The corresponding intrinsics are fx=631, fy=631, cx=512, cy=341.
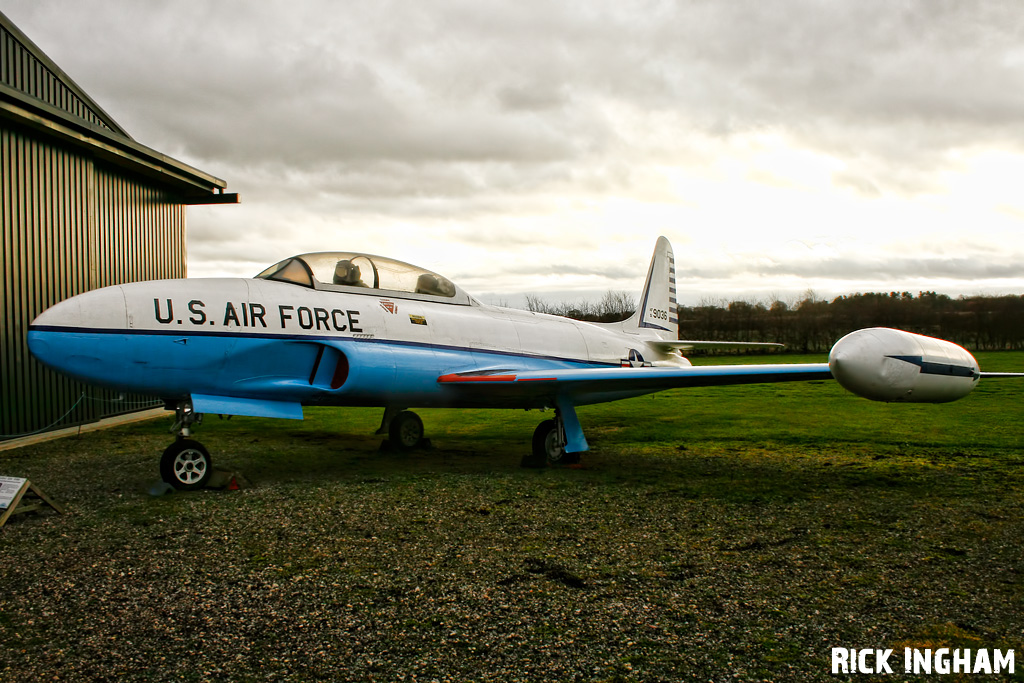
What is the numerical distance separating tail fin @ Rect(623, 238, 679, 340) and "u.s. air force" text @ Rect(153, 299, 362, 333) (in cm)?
638

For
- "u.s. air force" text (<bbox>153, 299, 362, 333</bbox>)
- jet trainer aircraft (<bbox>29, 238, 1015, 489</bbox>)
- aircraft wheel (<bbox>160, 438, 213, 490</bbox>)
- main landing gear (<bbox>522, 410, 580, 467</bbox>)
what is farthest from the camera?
main landing gear (<bbox>522, 410, 580, 467</bbox>)

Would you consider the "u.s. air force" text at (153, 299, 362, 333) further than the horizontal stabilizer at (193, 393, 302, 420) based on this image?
No

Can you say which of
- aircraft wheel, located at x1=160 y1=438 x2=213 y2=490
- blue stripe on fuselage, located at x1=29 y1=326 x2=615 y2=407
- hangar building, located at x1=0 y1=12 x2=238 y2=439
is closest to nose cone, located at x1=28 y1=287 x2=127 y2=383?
blue stripe on fuselage, located at x1=29 y1=326 x2=615 y2=407

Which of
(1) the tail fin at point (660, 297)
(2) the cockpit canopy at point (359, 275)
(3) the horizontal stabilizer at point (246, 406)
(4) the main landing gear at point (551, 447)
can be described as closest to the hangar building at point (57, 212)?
(3) the horizontal stabilizer at point (246, 406)

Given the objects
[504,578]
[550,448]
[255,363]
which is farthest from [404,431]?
[504,578]

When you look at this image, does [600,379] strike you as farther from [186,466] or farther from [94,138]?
[94,138]

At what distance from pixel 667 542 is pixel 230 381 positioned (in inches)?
170

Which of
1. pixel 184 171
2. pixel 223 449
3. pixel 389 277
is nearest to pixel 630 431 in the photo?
pixel 389 277

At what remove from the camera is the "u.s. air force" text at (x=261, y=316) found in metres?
5.79

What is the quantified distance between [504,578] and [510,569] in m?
0.17

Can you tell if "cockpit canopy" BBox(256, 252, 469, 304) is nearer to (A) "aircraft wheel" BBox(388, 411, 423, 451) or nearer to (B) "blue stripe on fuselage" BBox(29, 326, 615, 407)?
(B) "blue stripe on fuselage" BBox(29, 326, 615, 407)

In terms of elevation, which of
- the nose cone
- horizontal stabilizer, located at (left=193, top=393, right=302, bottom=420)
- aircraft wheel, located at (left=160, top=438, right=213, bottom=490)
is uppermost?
the nose cone

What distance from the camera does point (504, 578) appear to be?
379cm

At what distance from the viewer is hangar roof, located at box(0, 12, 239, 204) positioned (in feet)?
31.0
